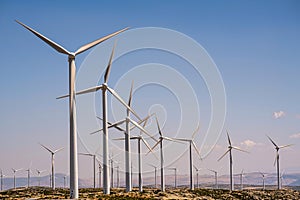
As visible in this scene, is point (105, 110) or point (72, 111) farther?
point (105, 110)

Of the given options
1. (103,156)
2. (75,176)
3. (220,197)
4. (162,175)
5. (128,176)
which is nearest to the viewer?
(75,176)

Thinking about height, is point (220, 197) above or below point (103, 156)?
below

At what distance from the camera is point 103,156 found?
300 ft

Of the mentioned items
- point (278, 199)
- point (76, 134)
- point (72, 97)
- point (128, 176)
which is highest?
point (72, 97)

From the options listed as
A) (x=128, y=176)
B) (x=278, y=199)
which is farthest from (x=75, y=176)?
(x=278, y=199)

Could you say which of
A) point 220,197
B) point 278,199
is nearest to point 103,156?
point 220,197

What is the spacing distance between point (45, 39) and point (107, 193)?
33208 mm

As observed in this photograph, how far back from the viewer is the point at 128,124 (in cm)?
11619

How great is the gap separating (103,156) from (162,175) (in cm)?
4883

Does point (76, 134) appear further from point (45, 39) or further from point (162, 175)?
point (162, 175)

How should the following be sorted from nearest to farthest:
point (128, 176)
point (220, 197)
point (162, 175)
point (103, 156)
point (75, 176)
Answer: point (75, 176)
point (103, 156)
point (128, 176)
point (220, 197)
point (162, 175)

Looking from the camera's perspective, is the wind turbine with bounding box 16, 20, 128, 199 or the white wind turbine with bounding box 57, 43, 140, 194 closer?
the wind turbine with bounding box 16, 20, 128, 199

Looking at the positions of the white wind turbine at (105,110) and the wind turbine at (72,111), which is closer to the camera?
the wind turbine at (72,111)

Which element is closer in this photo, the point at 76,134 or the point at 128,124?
the point at 76,134
